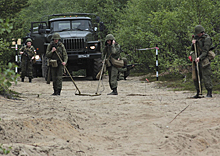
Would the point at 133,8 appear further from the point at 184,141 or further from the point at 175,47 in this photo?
the point at 184,141

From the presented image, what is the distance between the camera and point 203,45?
1004 centimetres

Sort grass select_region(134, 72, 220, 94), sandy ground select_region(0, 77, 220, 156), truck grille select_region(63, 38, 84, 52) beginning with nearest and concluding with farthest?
sandy ground select_region(0, 77, 220, 156)
grass select_region(134, 72, 220, 94)
truck grille select_region(63, 38, 84, 52)

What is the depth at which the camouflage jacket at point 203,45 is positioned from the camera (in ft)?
32.5

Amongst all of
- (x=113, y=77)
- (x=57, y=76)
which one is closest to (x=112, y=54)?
(x=113, y=77)

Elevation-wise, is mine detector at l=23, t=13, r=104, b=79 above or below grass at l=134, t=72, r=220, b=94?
above

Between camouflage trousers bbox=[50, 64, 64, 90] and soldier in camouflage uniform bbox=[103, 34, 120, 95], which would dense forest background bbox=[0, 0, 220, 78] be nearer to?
camouflage trousers bbox=[50, 64, 64, 90]

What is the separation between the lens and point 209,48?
32.8 feet

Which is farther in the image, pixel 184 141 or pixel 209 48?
pixel 209 48

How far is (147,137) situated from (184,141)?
529 mm

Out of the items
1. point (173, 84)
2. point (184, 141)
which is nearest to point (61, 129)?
point (184, 141)

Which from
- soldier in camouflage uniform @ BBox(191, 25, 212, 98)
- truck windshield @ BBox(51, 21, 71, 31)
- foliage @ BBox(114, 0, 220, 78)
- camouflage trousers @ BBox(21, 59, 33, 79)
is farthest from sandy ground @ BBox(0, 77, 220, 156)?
truck windshield @ BBox(51, 21, 71, 31)

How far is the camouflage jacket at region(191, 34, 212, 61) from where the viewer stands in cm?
991

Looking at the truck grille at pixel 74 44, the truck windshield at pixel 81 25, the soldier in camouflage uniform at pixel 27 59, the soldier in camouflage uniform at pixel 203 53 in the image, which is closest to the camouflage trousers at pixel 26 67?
the soldier in camouflage uniform at pixel 27 59

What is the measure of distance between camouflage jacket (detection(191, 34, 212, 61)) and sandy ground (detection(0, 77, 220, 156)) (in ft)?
7.26
